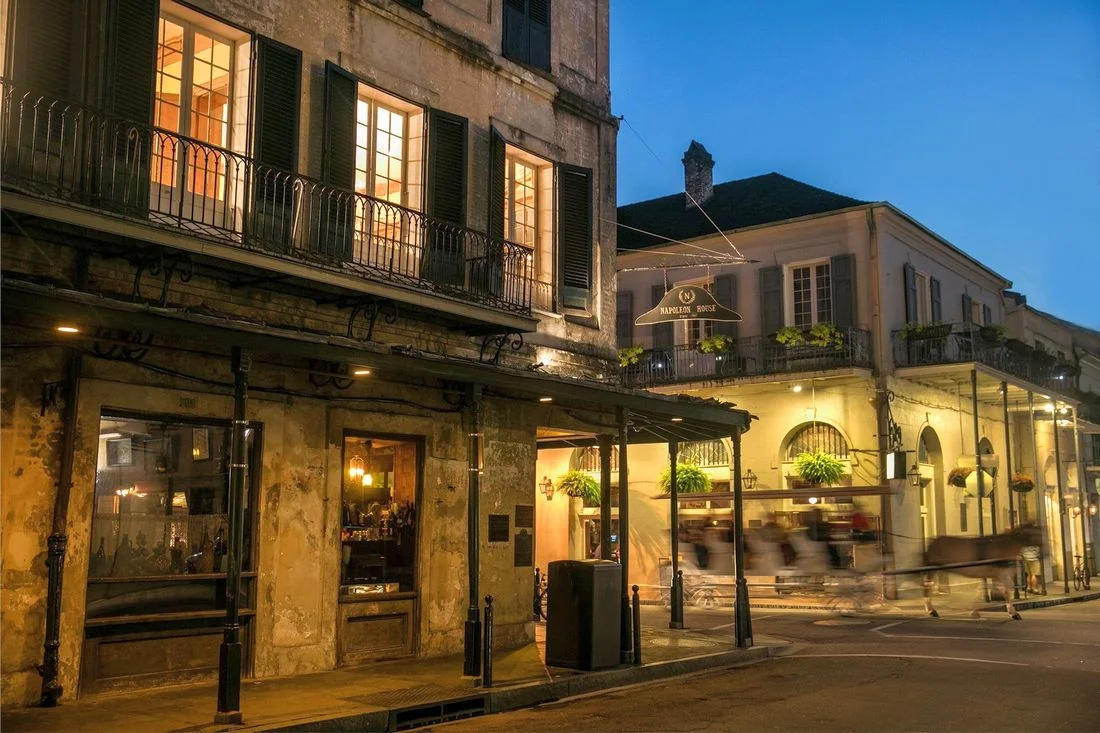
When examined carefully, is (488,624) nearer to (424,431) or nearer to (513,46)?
(424,431)

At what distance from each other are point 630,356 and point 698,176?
22.2 feet

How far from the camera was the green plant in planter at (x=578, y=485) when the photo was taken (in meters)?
25.2

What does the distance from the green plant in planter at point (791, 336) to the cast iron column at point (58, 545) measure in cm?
1901

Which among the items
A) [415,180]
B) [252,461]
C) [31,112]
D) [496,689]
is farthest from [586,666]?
[31,112]

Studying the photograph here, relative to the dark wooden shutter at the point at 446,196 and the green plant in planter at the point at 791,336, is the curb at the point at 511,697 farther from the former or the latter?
the green plant in planter at the point at 791,336

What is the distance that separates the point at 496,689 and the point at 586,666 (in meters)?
1.72

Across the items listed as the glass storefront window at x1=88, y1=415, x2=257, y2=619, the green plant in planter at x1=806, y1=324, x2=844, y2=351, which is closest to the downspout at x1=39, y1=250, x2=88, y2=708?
the glass storefront window at x1=88, y1=415, x2=257, y2=619

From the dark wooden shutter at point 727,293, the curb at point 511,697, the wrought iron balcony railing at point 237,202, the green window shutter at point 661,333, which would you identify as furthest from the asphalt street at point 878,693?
the green window shutter at point 661,333

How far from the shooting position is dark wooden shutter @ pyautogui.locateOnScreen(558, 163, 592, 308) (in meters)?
15.7

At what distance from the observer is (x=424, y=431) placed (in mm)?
13219

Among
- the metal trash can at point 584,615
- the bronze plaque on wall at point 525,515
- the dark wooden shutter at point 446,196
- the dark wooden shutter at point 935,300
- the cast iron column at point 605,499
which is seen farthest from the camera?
the dark wooden shutter at point 935,300

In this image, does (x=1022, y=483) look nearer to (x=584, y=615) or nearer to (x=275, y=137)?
(x=584, y=615)

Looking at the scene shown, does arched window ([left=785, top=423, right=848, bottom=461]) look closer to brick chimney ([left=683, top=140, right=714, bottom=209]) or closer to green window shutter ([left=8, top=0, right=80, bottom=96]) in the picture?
brick chimney ([left=683, top=140, right=714, bottom=209])

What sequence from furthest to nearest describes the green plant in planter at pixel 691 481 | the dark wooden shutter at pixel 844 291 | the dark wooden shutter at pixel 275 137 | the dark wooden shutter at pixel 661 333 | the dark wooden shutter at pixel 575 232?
the dark wooden shutter at pixel 661 333
the green plant in planter at pixel 691 481
the dark wooden shutter at pixel 844 291
the dark wooden shutter at pixel 575 232
the dark wooden shutter at pixel 275 137
